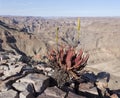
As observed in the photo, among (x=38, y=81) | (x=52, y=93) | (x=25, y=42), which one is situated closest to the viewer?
(x=52, y=93)

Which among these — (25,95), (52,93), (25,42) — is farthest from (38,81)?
(25,42)

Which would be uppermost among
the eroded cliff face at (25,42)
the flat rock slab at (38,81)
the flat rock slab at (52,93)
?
the flat rock slab at (38,81)

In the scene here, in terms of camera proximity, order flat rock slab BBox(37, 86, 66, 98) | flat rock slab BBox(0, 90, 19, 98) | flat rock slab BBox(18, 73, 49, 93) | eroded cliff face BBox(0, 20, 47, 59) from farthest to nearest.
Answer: eroded cliff face BBox(0, 20, 47, 59) < flat rock slab BBox(18, 73, 49, 93) < flat rock slab BBox(37, 86, 66, 98) < flat rock slab BBox(0, 90, 19, 98)

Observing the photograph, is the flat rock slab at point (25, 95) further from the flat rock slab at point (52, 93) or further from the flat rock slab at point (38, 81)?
the flat rock slab at point (38, 81)

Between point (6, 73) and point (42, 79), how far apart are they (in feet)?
3.40

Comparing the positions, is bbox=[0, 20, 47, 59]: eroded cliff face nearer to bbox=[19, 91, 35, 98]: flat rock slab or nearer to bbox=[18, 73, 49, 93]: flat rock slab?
bbox=[18, 73, 49, 93]: flat rock slab

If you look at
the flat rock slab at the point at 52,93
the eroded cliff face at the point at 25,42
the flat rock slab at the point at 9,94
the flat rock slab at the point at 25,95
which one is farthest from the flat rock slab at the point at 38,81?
the eroded cliff face at the point at 25,42

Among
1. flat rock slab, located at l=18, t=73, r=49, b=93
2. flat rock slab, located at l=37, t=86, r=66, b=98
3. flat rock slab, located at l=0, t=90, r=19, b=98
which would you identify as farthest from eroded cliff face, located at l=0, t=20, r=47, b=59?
flat rock slab, located at l=0, t=90, r=19, b=98

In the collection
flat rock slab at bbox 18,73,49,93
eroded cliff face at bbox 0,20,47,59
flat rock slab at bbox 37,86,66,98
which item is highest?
flat rock slab at bbox 18,73,49,93

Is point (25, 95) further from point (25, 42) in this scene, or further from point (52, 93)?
point (25, 42)

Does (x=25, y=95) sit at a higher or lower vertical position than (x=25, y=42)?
higher

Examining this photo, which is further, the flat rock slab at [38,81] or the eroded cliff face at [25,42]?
the eroded cliff face at [25,42]

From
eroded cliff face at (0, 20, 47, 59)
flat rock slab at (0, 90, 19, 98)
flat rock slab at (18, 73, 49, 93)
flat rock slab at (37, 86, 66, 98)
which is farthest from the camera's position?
eroded cliff face at (0, 20, 47, 59)

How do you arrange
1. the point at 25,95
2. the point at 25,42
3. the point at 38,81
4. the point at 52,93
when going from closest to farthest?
the point at 25,95, the point at 52,93, the point at 38,81, the point at 25,42
